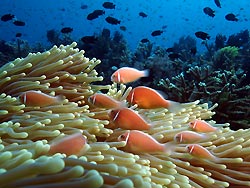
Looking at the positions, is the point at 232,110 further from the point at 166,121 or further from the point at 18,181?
the point at 18,181

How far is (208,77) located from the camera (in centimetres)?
644

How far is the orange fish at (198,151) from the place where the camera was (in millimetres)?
2496

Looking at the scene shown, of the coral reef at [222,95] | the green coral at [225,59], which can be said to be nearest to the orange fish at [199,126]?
the coral reef at [222,95]

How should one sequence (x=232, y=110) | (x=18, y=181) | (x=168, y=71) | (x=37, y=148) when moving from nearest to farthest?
(x=18, y=181) < (x=37, y=148) < (x=232, y=110) < (x=168, y=71)

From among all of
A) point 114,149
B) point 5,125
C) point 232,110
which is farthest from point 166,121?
point 232,110

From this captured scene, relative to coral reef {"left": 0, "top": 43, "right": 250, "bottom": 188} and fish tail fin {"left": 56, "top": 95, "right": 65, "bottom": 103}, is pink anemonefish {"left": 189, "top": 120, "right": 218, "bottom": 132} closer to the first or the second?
coral reef {"left": 0, "top": 43, "right": 250, "bottom": 188}

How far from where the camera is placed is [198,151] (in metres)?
2.50

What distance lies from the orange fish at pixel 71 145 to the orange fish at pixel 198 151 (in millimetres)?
884

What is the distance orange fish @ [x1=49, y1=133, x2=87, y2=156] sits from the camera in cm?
195

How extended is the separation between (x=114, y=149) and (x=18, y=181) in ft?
3.84

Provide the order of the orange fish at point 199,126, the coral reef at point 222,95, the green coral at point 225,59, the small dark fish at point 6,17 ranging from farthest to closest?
the small dark fish at point 6,17 < the green coral at point 225,59 < the coral reef at point 222,95 < the orange fish at point 199,126

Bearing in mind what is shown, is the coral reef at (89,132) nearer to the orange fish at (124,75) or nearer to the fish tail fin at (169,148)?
the fish tail fin at (169,148)

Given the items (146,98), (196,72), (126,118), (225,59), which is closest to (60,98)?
(126,118)

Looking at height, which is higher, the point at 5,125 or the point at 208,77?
the point at 208,77
